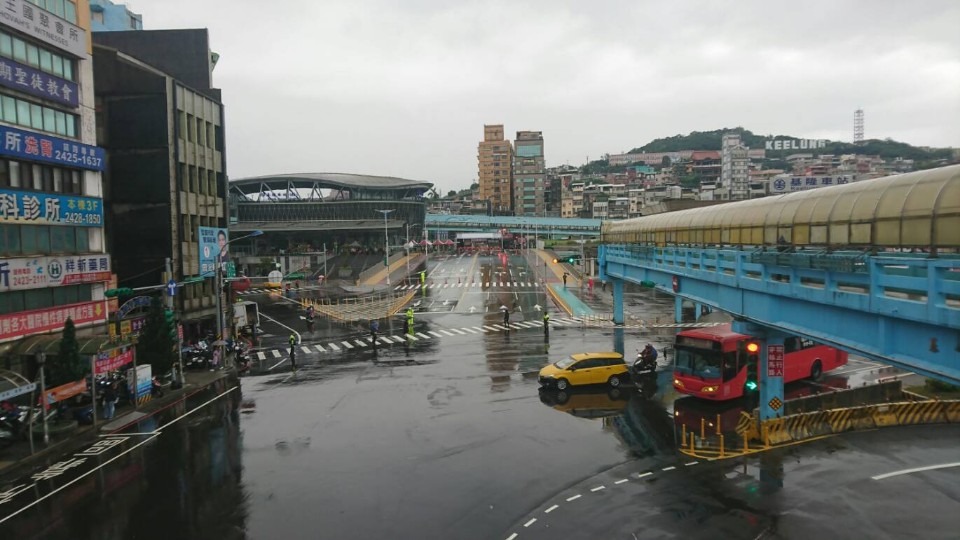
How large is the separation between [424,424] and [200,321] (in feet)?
79.9

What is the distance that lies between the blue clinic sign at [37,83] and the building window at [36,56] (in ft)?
1.48

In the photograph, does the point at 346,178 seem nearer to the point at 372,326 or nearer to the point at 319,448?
the point at 372,326

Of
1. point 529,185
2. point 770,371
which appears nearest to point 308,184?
point 529,185

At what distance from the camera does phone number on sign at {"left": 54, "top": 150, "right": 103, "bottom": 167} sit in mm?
25156

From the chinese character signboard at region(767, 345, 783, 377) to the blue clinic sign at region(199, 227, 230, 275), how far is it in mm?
28924

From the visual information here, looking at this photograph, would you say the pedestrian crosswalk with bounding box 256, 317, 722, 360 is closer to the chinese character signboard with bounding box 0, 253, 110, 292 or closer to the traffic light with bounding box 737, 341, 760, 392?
the chinese character signboard with bounding box 0, 253, 110, 292

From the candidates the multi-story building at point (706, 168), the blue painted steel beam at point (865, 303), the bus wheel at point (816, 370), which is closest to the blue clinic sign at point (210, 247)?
the blue painted steel beam at point (865, 303)

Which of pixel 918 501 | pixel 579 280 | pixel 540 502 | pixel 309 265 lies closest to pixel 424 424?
pixel 540 502

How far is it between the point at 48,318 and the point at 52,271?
2.04m

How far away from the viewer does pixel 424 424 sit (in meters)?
20.1

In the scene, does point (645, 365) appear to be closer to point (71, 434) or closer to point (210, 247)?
point (71, 434)

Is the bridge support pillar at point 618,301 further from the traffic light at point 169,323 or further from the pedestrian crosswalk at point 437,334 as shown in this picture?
the traffic light at point 169,323

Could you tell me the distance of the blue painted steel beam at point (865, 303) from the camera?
399 inches

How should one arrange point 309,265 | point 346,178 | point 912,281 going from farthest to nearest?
1. point 346,178
2. point 309,265
3. point 912,281
